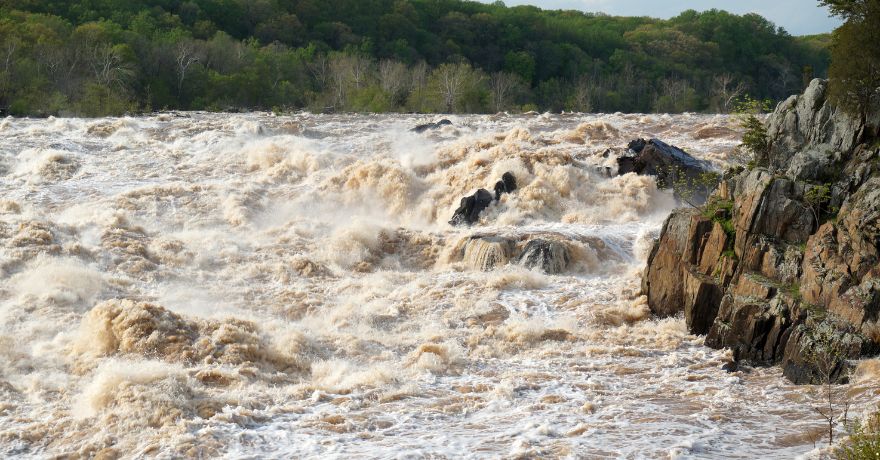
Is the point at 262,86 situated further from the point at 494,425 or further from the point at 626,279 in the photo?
the point at 494,425

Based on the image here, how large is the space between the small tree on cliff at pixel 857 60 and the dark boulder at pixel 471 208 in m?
8.51

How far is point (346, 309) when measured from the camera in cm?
1595

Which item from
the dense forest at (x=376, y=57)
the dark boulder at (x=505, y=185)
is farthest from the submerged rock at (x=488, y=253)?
the dense forest at (x=376, y=57)

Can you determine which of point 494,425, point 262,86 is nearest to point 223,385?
point 494,425

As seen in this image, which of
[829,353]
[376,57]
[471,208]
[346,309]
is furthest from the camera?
[376,57]

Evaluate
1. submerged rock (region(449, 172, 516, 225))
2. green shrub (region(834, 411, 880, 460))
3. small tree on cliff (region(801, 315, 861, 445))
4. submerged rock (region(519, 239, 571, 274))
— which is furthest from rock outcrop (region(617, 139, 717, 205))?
green shrub (region(834, 411, 880, 460))

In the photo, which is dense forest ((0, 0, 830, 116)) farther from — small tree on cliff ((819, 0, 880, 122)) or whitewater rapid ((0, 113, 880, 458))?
small tree on cliff ((819, 0, 880, 122))

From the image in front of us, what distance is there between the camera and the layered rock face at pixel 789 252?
12.1m

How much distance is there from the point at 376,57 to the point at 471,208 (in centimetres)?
4715

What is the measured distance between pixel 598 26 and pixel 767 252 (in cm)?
7506

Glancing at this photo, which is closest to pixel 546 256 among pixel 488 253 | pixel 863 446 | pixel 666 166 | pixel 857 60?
pixel 488 253

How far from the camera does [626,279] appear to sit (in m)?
16.6

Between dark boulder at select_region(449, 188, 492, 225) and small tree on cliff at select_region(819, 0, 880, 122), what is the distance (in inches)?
335

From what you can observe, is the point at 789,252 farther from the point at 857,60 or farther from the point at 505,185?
the point at 505,185
